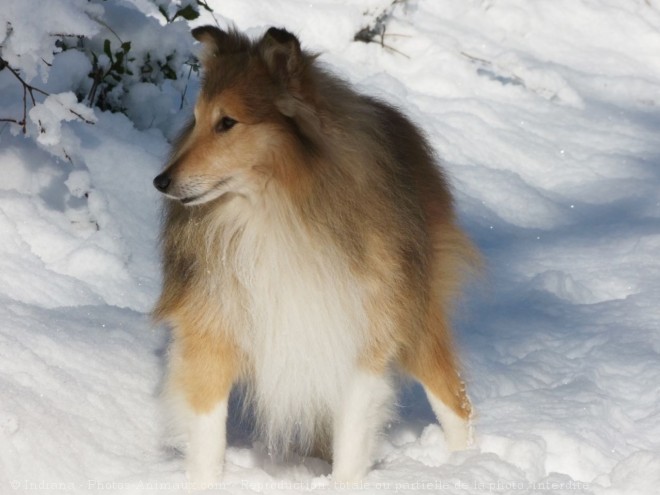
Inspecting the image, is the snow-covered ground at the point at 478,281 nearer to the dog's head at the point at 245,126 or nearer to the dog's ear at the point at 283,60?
the dog's head at the point at 245,126

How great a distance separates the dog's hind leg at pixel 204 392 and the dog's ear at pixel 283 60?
849 mm

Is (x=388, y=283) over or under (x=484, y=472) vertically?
over

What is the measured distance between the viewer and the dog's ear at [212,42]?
3438 mm

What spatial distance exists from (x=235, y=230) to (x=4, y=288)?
1.47 meters

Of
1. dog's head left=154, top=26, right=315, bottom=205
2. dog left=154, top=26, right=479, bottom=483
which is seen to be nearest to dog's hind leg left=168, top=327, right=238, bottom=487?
dog left=154, top=26, right=479, bottom=483

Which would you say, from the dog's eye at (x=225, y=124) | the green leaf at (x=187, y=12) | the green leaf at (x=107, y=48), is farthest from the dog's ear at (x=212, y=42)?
the green leaf at (x=187, y=12)

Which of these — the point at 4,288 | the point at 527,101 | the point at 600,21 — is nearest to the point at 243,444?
the point at 4,288

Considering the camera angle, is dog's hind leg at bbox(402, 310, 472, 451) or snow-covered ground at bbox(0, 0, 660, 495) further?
dog's hind leg at bbox(402, 310, 472, 451)

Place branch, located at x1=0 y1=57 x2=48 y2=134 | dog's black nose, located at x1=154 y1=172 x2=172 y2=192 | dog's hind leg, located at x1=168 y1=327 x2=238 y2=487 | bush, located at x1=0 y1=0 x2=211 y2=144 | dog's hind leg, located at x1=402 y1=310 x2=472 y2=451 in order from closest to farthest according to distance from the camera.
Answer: dog's black nose, located at x1=154 y1=172 x2=172 y2=192 → dog's hind leg, located at x1=168 y1=327 x2=238 y2=487 → dog's hind leg, located at x1=402 y1=310 x2=472 y2=451 → branch, located at x1=0 y1=57 x2=48 y2=134 → bush, located at x1=0 y1=0 x2=211 y2=144

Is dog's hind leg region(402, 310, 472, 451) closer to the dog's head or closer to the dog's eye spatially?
the dog's head

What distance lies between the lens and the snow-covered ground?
3795 millimetres

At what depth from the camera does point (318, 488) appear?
3.65 meters

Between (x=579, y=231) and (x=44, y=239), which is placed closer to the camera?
(x=44, y=239)

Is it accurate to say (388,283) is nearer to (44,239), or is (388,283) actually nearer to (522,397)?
(522,397)
